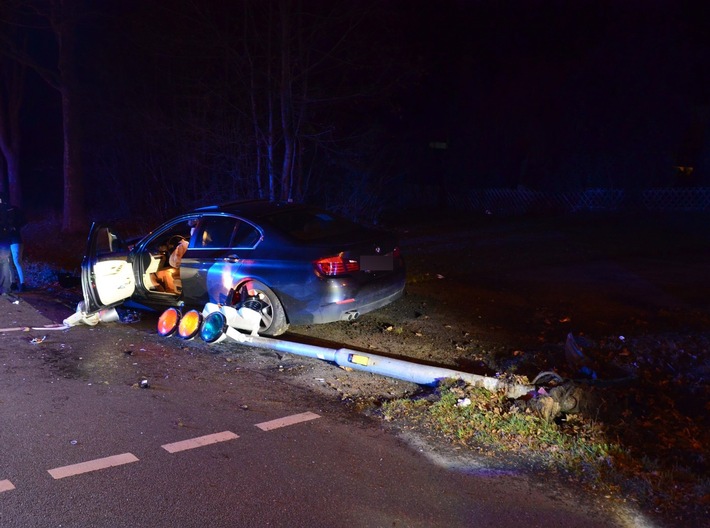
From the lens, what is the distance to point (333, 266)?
705cm

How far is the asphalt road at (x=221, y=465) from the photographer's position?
148 inches

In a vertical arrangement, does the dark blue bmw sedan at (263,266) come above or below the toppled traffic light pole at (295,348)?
above

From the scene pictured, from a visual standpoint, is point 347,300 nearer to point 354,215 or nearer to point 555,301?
point 555,301

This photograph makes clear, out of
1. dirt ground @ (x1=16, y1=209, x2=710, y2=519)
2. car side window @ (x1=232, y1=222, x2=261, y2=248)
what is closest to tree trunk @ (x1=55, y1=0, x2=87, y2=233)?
dirt ground @ (x1=16, y1=209, x2=710, y2=519)

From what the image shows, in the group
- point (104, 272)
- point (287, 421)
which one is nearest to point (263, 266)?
point (104, 272)

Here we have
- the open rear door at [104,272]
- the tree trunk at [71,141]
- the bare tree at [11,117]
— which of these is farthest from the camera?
the bare tree at [11,117]

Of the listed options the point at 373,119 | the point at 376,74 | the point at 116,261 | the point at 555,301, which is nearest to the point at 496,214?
the point at 373,119

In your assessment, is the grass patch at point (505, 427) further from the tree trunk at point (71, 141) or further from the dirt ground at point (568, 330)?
the tree trunk at point (71, 141)

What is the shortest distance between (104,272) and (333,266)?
9.87 ft

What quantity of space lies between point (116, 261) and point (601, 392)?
5.83m

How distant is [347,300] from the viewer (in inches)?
279

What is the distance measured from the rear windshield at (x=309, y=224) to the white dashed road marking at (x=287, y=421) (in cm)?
251

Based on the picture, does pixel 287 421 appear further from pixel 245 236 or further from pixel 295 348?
pixel 245 236

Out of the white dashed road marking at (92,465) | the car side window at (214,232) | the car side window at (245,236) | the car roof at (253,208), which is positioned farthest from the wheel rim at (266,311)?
the white dashed road marking at (92,465)
